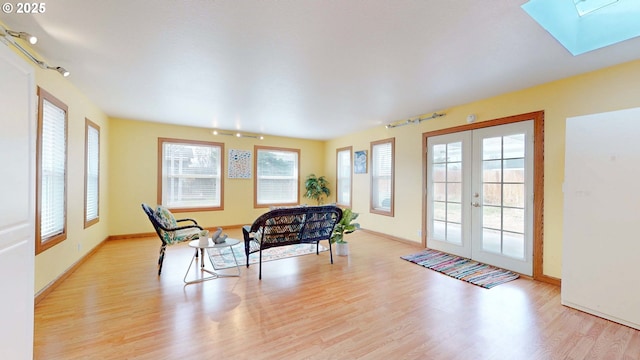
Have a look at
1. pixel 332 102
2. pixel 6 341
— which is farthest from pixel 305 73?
pixel 6 341

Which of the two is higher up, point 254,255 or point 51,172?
point 51,172

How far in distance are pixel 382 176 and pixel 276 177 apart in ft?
9.48

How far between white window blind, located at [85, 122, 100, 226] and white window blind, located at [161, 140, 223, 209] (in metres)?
1.20

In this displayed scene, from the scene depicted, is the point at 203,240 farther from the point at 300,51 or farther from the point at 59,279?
the point at 300,51

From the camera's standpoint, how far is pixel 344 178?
6.87 m

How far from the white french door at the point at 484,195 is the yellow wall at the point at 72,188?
5259mm

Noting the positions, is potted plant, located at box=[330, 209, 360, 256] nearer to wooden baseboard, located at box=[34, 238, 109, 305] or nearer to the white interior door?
the white interior door

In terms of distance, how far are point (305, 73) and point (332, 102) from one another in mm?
1123

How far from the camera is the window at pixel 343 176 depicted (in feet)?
21.9

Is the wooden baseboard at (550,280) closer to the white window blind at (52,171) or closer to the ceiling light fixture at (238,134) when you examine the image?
the white window blind at (52,171)

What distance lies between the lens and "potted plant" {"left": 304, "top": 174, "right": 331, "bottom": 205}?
703 cm

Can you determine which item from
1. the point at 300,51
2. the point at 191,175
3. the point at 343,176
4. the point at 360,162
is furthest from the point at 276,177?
the point at 300,51

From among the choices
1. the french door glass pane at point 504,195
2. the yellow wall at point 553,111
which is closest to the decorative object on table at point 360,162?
the yellow wall at point 553,111

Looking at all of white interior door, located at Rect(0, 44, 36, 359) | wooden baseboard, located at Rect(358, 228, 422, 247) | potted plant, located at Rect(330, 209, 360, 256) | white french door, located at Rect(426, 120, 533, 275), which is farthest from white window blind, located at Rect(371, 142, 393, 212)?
white interior door, located at Rect(0, 44, 36, 359)
